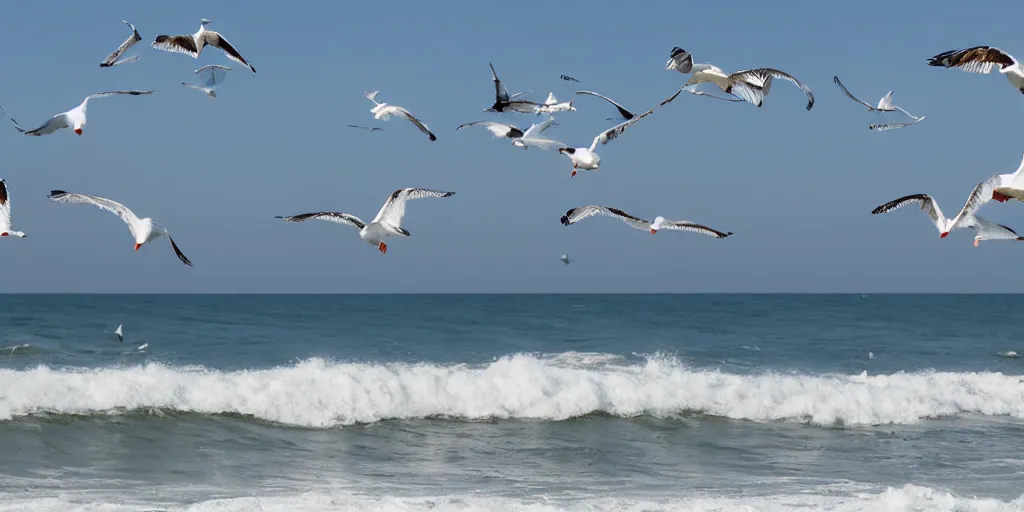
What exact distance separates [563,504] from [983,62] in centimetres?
603

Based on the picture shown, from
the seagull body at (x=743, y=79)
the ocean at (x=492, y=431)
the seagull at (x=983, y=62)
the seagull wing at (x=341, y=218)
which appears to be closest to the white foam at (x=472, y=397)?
the ocean at (x=492, y=431)

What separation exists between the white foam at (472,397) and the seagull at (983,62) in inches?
364

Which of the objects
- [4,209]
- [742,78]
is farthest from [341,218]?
[742,78]

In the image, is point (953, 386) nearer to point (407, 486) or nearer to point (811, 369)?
point (811, 369)

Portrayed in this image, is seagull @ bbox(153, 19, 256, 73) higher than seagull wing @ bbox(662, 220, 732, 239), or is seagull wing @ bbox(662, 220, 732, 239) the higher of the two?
seagull @ bbox(153, 19, 256, 73)

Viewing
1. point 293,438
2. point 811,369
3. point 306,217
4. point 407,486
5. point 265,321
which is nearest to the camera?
point 306,217

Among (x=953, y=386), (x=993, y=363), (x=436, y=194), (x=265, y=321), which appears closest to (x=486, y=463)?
(x=436, y=194)

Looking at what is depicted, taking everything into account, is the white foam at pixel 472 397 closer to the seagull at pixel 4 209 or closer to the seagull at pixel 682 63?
the seagull at pixel 4 209

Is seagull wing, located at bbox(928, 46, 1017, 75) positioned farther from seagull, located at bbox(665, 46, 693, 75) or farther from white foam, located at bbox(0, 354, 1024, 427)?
white foam, located at bbox(0, 354, 1024, 427)

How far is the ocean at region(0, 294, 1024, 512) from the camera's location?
1161 cm

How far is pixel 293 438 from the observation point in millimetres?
15438

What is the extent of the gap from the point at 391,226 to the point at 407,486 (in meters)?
3.25

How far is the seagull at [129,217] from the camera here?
402 inches

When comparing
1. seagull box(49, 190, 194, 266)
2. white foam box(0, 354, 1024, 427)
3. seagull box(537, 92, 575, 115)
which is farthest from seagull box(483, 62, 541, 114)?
white foam box(0, 354, 1024, 427)
